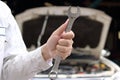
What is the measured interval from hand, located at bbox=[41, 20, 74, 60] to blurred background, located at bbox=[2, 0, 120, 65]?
2.72 m

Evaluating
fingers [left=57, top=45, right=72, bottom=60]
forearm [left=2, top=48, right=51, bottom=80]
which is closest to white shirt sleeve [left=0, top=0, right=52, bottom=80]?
forearm [left=2, top=48, right=51, bottom=80]

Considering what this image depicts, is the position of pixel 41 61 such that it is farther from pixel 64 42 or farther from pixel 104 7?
pixel 104 7

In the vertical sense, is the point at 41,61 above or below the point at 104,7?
above

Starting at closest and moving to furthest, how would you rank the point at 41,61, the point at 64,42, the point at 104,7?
the point at 64,42
the point at 41,61
the point at 104,7

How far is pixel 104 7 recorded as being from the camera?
5.43m

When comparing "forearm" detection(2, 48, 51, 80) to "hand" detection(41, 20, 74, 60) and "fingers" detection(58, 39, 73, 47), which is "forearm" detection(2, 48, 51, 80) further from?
"fingers" detection(58, 39, 73, 47)

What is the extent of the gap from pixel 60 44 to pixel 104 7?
4100 millimetres

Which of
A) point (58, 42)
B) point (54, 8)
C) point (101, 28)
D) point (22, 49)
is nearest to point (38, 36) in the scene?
point (54, 8)

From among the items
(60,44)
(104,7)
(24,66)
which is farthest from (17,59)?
(104,7)

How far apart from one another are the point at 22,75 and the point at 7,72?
0.21ft

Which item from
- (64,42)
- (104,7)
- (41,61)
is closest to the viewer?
(64,42)

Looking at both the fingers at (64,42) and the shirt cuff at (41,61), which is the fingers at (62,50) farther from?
the shirt cuff at (41,61)

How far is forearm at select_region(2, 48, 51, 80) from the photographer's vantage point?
155cm

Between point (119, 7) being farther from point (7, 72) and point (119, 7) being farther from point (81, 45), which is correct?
point (7, 72)
